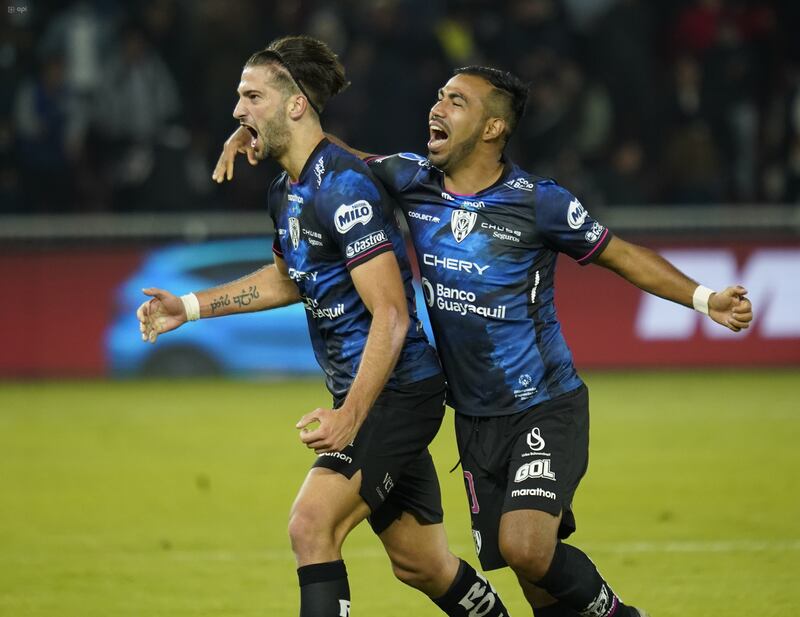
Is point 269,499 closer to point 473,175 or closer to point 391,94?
point 473,175

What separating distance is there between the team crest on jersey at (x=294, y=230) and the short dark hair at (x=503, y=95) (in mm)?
909

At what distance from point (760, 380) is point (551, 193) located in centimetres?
980

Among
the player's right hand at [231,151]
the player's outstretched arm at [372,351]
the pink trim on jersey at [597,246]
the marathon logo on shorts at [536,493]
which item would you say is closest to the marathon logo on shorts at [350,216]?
the player's outstretched arm at [372,351]

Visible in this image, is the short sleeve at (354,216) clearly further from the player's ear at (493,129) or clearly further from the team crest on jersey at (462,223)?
the player's ear at (493,129)

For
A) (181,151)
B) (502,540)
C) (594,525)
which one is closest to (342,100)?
(181,151)

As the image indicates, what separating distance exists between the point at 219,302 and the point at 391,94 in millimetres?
10035

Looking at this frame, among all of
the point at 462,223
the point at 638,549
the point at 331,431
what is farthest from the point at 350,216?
the point at 638,549

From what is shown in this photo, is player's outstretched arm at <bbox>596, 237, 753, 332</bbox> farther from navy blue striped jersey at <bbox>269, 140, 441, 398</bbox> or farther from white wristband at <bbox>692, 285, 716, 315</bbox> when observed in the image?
navy blue striped jersey at <bbox>269, 140, 441, 398</bbox>

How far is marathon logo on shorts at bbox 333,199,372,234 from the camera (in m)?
5.09

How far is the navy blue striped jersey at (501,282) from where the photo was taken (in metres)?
5.43

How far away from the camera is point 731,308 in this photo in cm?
531

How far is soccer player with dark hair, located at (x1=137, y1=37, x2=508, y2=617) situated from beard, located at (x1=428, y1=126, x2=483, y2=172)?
0.26 meters

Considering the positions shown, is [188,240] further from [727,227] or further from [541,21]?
[727,227]

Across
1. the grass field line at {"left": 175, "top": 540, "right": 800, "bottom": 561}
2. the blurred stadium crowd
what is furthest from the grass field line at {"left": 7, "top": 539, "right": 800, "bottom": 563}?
the blurred stadium crowd
